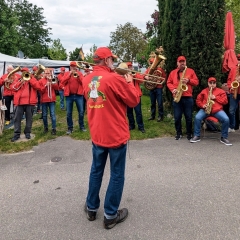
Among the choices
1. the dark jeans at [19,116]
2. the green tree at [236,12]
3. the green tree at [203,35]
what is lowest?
the dark jeans at [19,116]

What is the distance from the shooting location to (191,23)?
6.12m

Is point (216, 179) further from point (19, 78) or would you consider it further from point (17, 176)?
point (19, 78)

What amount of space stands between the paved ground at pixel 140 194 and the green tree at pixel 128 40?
95.2 ft

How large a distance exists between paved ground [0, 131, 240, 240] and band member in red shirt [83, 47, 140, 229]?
0.44 metres

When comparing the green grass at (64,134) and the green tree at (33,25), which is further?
the green tree at (33,25)

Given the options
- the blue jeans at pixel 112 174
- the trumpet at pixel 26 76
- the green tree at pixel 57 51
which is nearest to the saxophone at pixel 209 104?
the blue jeans at pixel 112 174

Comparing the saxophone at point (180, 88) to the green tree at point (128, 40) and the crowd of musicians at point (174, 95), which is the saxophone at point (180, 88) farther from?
the green tree at point (128, 40)

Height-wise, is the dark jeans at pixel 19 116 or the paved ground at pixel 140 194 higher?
the dark jeans at pixel 19 116

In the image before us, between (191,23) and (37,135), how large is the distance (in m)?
5.00

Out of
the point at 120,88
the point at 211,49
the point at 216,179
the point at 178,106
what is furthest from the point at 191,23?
the point at 120,88

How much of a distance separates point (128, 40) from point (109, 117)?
3215 cm

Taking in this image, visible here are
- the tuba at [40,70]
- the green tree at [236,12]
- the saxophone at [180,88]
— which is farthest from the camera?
the green tree at [236,12]

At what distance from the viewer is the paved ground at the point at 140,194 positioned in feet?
8.83

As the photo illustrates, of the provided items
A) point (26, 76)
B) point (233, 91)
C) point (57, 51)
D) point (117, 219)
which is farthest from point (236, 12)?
point (57, 51)
